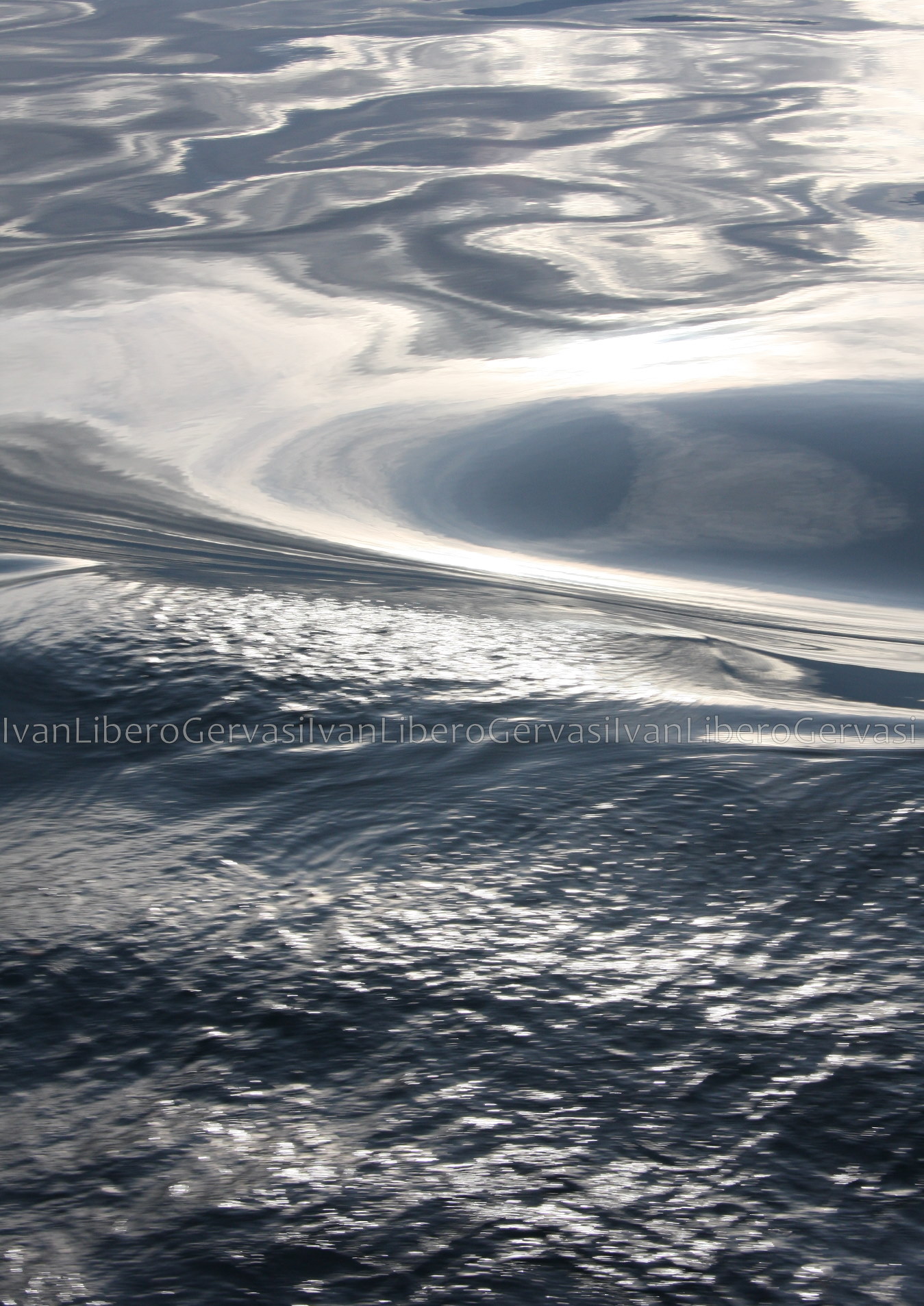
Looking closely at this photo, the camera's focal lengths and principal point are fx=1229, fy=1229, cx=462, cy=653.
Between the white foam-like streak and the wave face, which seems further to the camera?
the white foam-like streak

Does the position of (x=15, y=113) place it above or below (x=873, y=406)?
above

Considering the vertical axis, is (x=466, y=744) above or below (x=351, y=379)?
below

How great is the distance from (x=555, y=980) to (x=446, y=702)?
1.22 ft

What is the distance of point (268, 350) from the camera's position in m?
1.90

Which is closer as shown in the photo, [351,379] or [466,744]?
[466,744]

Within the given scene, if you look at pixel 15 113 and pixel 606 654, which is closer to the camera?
pixel 606 654

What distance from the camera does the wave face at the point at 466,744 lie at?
551 millimetres

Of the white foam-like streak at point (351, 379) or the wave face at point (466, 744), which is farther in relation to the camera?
the white foam-like streak at point (351, 379)

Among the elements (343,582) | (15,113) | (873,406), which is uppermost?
(15,113)

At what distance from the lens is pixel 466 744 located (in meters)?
0.97

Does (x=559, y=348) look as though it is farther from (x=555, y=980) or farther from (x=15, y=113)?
(x=15, y=113)

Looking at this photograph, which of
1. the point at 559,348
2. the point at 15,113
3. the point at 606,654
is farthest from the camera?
the point at 15,113

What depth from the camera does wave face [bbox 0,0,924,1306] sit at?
55 cm

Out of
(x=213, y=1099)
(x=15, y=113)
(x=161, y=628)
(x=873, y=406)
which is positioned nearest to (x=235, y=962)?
(x=213, y=1099)
